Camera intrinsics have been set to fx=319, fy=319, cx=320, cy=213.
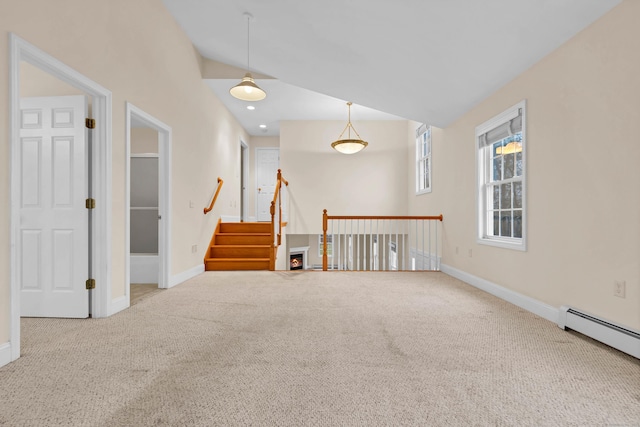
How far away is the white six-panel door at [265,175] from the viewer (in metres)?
8.70

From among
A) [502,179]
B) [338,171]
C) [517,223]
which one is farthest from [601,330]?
[338,171]

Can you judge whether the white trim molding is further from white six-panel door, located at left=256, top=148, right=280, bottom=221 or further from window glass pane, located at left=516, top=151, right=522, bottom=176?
white six-panel door, located at left=256, top=148, right=280, bottom=221

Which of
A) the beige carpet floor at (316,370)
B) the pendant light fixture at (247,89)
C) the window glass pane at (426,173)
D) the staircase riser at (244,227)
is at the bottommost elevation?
the beige carpet floor at (316,370)

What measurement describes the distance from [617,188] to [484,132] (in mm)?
1862

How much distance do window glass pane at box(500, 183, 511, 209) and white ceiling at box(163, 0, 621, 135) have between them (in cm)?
108

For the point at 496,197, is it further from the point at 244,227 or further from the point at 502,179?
the point at 244,227

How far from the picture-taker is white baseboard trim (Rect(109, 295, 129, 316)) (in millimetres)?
2871

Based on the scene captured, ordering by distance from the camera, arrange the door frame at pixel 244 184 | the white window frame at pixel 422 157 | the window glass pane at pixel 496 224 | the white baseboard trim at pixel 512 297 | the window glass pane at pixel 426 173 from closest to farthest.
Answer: the white baseboard trim at pixel 512 297 → the window glass pane at pixel 496 224 → the white window frame at pixel 422 157 → the window glass pane at pixel 426 173 → the door frame at pixel 244 184

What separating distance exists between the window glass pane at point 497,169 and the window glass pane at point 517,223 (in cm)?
49

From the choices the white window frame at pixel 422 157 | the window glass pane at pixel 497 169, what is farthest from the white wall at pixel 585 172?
the white window frame at pixel 422 157

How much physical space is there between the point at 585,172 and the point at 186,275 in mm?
4532

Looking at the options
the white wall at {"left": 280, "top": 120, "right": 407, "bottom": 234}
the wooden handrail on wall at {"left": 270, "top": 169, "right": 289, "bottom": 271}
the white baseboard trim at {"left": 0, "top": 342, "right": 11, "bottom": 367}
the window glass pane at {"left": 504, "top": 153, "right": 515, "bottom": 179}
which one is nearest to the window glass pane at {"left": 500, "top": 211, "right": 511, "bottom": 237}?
the window glass pane at {"left": 504, "top": 153, "right": 515, "bottom": 179}

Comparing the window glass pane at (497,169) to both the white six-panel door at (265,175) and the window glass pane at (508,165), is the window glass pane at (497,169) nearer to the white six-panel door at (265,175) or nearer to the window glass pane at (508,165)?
the window glass pane at (508,165)

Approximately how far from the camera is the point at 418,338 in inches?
89.5
